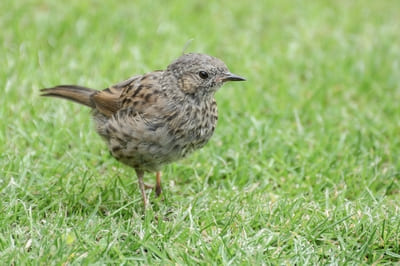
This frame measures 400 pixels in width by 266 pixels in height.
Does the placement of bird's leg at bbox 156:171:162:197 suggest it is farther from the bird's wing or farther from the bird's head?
the bird's head

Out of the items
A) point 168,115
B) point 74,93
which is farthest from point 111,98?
point 168,115

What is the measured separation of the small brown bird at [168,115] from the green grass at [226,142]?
0.43m

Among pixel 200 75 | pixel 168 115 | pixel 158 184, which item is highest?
pixel 200 75

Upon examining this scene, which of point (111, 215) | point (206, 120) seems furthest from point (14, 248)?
point (206, 120)

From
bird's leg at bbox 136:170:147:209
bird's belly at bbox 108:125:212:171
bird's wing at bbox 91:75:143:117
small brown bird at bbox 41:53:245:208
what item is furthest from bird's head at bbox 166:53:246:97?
bird's leg at bbox 136:170:147:209

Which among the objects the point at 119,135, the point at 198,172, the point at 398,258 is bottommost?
the point at 398,258

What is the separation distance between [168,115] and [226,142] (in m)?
1.45

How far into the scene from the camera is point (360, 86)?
24.6 feet

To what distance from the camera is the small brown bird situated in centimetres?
484

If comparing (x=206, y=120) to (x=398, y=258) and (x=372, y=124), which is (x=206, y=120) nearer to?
(x=398, y=258)

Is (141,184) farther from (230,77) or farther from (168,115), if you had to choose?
(230,77)

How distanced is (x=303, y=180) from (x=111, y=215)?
1.84 metres

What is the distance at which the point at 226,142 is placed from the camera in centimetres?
621

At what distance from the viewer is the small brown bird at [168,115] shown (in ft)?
15.9
